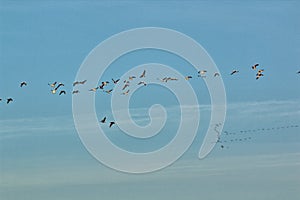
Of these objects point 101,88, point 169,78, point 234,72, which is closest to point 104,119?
point 101,88

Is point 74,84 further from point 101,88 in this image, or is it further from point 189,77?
point 189,77

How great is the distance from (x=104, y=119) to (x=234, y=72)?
7691mm

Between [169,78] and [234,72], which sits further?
[169,78]

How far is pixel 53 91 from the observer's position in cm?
3238

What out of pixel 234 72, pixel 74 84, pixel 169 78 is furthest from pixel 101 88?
pixel 234 72

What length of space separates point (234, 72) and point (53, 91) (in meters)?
10.2

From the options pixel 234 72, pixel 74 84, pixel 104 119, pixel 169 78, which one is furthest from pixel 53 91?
pixel 234 72

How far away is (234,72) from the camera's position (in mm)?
30219

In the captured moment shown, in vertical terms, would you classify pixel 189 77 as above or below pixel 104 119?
above

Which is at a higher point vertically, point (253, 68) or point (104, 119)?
point (253, 68)

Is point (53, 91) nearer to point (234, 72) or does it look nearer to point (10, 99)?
point (10, 99)

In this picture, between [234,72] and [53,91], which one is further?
[53,91]

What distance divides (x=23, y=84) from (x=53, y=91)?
1721mm

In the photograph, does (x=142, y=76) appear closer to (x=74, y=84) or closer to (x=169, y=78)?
(x=169, y=78)
